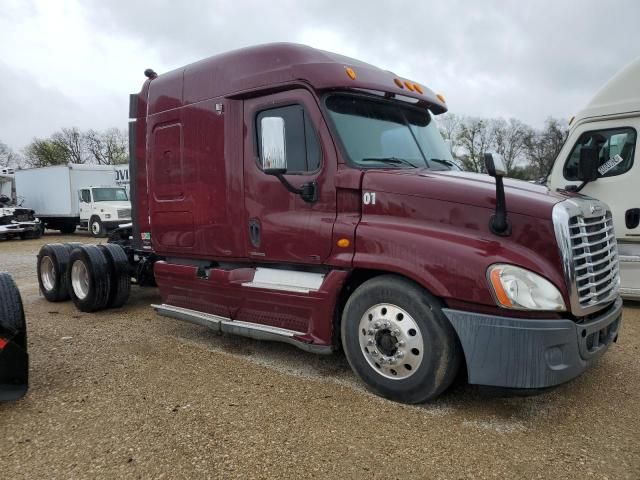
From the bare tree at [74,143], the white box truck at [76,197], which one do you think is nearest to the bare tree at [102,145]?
the bare tree at [74,143]

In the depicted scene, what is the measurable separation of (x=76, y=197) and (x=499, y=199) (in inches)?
918

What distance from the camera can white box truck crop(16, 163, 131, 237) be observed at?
2172cm

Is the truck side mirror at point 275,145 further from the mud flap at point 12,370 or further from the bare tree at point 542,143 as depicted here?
the bare tree at point 542,143

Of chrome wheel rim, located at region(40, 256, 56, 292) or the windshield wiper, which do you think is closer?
the windshield wiper

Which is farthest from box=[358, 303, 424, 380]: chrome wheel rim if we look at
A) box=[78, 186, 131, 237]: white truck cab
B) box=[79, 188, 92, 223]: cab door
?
box=[79, 188, 92, 223]: cab door

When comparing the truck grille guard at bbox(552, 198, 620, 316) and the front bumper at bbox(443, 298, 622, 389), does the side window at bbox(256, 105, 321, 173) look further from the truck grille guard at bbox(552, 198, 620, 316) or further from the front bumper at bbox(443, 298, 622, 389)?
the truck grille guard at bbox(552, 198, 620, 316)

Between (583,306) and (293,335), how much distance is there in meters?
2.19

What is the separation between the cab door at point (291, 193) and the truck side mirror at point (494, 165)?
1.23 meters

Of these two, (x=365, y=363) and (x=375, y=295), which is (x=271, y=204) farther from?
(x=365, y=363)

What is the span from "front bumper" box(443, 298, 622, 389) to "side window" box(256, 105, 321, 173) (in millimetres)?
1671

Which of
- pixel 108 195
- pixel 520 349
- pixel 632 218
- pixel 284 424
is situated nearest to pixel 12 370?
pixel 284 424

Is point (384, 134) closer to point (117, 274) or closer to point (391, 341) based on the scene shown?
point (391, 341)

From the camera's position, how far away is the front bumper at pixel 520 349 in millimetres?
3184

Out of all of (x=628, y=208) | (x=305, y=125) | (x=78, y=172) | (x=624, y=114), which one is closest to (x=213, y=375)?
(x=305, y=125)
